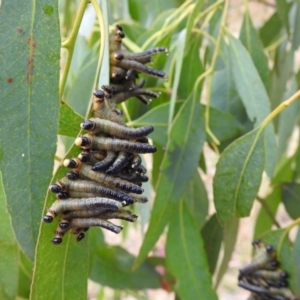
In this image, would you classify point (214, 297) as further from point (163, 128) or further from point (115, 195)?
point (115, 195)

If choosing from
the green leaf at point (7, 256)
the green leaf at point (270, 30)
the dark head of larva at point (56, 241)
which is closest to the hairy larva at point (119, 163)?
the dark head of larva at point (56, 241)

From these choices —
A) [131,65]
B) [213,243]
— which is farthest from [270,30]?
[131,65]

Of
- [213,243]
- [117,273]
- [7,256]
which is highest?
[7,256]

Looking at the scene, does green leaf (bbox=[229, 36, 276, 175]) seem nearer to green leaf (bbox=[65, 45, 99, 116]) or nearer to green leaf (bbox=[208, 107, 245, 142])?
green leaf (bbox=[208, 107, 245, 142])

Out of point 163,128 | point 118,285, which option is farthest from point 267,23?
point 118,285

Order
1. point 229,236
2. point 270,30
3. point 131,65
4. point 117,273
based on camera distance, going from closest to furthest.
Result: point 131,65 < point 229,236 < point 117,273 < point 270,30

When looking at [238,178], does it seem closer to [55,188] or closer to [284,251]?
[284,251]
